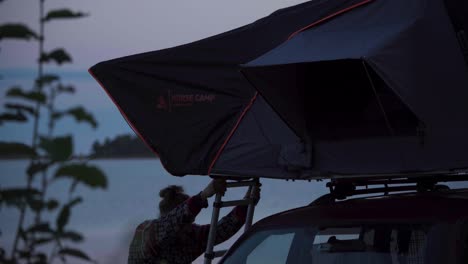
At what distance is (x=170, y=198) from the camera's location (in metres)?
6.59

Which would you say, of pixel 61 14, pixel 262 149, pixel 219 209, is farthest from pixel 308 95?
pixel 61 14

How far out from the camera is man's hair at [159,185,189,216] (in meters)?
6.57

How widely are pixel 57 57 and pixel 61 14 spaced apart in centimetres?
9

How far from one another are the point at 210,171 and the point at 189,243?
3.24 ft

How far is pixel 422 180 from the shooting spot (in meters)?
5.34

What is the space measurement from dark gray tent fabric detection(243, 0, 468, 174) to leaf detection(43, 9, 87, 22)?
2948 mm

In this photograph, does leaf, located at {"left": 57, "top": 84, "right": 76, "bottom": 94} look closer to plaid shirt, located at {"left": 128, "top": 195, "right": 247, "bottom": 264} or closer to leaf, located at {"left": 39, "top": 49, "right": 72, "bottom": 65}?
leaf, located at {"left": 39, "top": 49, "right": 72, "bottom": 65}

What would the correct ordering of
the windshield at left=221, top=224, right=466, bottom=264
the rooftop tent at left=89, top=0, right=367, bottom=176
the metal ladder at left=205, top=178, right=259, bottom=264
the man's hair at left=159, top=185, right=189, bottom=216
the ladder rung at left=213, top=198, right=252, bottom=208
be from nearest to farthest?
the windshield at left=221, top=224, right=466, bottom=264
the rooftop tent at left=89, top=0, right=367, bottom=176
the metal ladder at left=205, top=178, right=259, bottom=264
the ladder rung at left=213, top=198, right=252, bottom=208
the man's hair at left=159, top=185, right=189, bottom=216

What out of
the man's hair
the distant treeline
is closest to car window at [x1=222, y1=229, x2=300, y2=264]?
the man's hair

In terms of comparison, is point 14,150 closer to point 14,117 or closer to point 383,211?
point 14,117

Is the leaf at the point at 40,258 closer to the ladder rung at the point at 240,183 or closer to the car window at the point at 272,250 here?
the car window at the point at 272,250

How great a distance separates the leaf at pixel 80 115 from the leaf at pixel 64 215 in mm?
152

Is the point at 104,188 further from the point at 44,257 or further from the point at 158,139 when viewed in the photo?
the point at 158,139

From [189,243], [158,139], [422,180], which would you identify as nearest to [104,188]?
[422,180]
